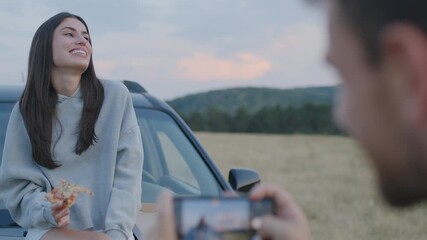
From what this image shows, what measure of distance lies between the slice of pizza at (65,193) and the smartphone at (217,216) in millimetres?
1607

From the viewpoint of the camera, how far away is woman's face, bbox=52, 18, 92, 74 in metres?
3.53

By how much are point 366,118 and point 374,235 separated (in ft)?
25.1

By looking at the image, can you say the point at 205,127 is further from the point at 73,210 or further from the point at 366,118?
the point at 366,118

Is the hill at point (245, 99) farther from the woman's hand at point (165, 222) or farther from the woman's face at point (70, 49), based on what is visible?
the woman's hand at point (165, 222)

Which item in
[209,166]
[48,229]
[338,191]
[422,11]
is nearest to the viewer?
[422,11]

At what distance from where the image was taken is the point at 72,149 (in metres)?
3.37

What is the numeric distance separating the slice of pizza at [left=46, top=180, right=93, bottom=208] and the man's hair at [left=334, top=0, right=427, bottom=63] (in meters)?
2.09

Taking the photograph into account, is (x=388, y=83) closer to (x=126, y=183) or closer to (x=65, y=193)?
(x=65, y=193)

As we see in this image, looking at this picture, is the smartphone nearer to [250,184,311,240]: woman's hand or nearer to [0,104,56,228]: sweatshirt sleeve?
[250,184,311,240]: woman's hand

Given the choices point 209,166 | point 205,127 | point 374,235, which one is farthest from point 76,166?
point 205,127

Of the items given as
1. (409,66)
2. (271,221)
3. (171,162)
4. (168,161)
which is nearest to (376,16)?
(409,66)

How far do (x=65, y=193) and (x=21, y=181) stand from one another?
333mm

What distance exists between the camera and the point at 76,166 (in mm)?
3373

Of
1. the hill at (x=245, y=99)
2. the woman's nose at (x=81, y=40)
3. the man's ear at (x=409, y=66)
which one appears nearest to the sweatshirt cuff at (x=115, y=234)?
the woman's nose at (x=81, y=40)
